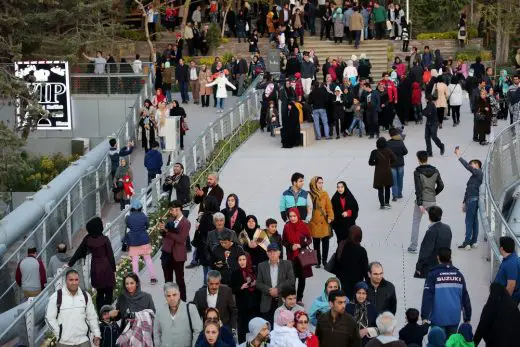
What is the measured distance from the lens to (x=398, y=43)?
46.1 metres

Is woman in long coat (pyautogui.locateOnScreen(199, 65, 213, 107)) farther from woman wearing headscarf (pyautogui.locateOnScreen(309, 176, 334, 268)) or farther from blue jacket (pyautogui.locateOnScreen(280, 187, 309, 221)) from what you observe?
woman wearing headscarf (pyautogui.locateOnScreen(309, 176, 334, 268))

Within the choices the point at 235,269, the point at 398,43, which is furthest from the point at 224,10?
the point at 235,269

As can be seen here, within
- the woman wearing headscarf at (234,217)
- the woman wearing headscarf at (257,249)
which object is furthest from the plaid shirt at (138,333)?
the woman wearing headscarf at (234,217)

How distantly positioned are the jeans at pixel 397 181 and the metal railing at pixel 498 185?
1644 millimetres

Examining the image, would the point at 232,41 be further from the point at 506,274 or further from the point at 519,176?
the point at 506,274

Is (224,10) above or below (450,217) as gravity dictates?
above

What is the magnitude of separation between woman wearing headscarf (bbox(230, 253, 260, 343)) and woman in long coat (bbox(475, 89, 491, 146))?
46.1 feet

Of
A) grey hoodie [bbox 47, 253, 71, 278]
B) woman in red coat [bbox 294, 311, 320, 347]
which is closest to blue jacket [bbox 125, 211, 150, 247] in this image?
grey hoodie [bbox 47, 253, 71, 278]

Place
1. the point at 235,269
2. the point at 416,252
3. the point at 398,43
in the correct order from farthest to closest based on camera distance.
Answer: the point at 398,43
the point at 416,252
the point at 235,269

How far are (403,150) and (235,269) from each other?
8106 mm

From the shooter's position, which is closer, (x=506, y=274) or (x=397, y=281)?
(x=506, y=274)

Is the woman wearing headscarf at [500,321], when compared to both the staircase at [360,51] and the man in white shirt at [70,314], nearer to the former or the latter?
the man in white shirt at [70,314]

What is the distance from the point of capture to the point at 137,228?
20062mm

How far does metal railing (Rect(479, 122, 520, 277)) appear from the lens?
19.8m
